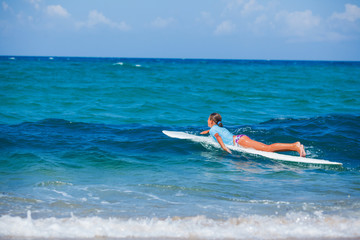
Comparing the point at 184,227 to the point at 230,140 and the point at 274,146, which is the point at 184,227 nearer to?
the point at 274,146

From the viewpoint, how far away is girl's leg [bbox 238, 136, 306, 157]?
7.82 meters

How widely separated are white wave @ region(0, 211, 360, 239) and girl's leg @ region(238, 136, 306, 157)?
3415 millimetres

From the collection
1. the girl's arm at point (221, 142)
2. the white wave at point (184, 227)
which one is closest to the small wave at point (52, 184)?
the white wave at point (184, 227)

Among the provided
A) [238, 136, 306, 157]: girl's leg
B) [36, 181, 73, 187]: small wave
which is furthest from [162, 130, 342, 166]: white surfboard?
[36, 181, 73, 187]: small wave

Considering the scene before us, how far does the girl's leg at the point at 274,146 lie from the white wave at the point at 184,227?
3.42m

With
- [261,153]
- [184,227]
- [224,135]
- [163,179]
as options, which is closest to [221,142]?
[224,135]

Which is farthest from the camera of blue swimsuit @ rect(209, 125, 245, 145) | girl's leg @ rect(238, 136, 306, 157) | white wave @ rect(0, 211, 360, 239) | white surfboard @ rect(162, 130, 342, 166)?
blue swimsuit @ rect(209, 125, 245, 145)

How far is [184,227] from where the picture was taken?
4188 mm

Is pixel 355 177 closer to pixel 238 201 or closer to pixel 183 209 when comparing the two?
pixel 238 201

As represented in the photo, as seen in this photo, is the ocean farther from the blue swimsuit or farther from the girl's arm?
the blue swimsuit

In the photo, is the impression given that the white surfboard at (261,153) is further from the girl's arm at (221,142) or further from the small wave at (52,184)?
the small wave at (52,184)

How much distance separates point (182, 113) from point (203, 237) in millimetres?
11003

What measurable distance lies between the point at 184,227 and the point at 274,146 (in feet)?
15.1

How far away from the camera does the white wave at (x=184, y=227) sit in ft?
13.1
